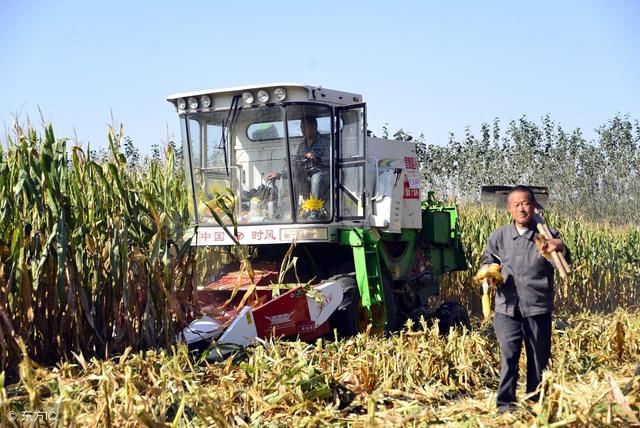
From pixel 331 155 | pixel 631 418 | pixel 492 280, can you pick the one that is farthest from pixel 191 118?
pixel 631 418

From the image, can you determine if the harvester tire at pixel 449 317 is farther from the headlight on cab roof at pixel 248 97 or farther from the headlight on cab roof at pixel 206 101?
the headlight on cab roof at pixel 206 101

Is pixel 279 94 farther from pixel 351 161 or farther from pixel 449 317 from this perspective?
pixel 449 317

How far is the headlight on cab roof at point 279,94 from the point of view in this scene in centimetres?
780

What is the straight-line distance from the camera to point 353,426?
4387 mm

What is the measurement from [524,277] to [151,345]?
302cm

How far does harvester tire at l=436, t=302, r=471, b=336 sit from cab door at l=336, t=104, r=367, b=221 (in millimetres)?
1686

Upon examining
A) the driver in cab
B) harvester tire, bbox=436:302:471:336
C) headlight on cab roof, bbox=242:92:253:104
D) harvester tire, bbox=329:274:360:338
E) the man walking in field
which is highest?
headlight on cab roof, bbox=242:92:253:104

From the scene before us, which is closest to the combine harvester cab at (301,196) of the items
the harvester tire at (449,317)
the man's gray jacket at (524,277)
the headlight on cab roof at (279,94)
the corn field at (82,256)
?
the headlight on cab roof at (279,94)

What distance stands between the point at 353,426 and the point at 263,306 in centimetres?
269

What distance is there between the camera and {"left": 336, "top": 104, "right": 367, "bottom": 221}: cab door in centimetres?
812

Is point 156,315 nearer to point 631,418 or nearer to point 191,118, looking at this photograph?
point 191,118

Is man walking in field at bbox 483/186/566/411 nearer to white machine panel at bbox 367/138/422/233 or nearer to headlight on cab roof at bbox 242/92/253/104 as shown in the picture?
white machine panel at bbox 367/138/422/233

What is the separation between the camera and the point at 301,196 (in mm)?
7984

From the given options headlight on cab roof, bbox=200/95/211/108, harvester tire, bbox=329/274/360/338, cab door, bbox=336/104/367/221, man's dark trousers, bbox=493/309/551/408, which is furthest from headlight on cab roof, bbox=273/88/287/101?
man's dark trousers, bbox=493/309/551/408
